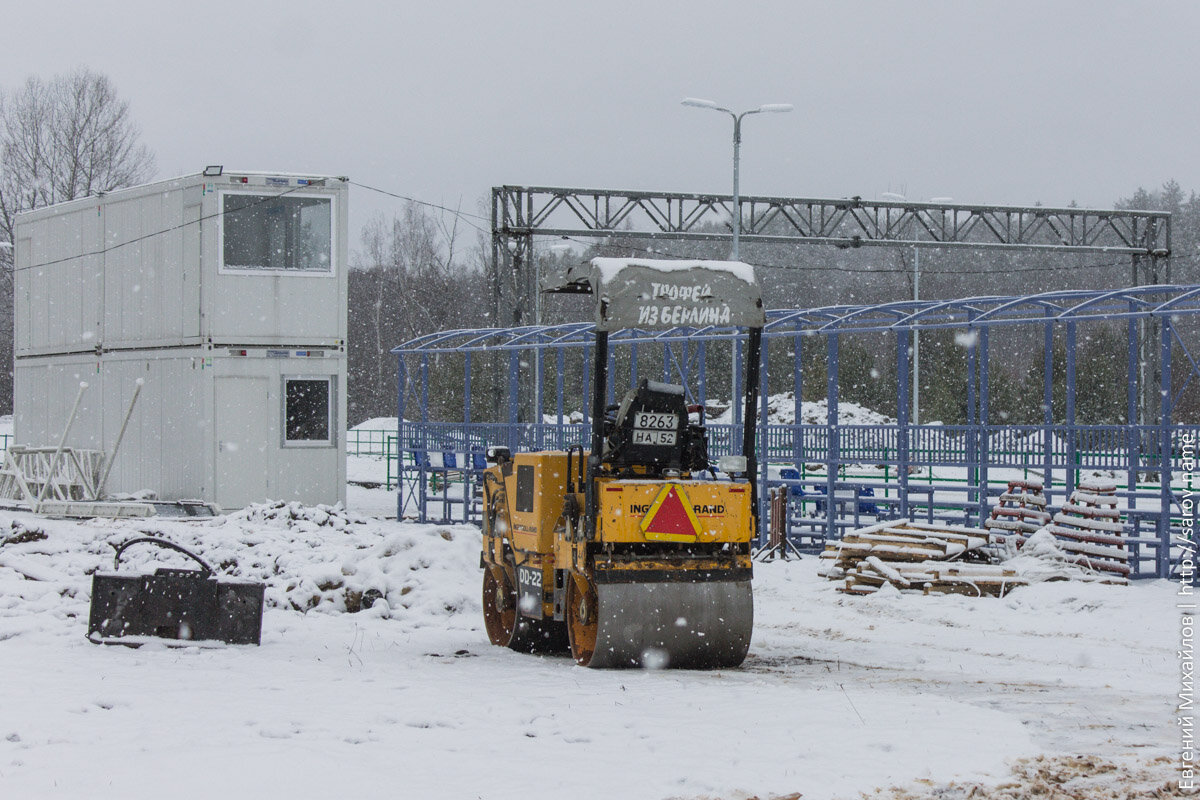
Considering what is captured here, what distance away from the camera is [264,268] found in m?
24.0

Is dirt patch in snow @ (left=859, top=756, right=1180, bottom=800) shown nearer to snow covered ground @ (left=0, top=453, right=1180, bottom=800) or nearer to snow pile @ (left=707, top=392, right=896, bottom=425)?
snow covered ground @ (left=0, top=453, right=1180, bottom=800)

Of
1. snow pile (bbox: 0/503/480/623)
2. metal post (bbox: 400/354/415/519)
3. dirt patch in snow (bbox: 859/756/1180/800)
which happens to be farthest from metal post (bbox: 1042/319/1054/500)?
metal post (bbox: 400/354/415/519)

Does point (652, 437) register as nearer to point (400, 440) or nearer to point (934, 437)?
point (934, 437)

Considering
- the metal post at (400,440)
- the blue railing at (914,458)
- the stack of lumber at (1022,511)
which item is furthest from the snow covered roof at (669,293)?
the metal post at (400,440)

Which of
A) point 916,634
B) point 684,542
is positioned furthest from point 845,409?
point 684,542

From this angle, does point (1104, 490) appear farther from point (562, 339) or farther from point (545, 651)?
point (562, 339)

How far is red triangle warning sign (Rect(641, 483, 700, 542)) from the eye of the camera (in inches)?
436

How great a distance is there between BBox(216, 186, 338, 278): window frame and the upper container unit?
0.02 metres

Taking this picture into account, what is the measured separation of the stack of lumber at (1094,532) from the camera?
1703 centimetres

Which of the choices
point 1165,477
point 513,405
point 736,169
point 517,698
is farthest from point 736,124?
point 517,698

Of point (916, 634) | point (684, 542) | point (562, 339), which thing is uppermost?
point (562, 339)

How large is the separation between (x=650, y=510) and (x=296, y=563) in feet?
21.7

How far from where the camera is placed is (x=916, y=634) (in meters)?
14.2

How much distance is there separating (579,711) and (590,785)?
190 cm
